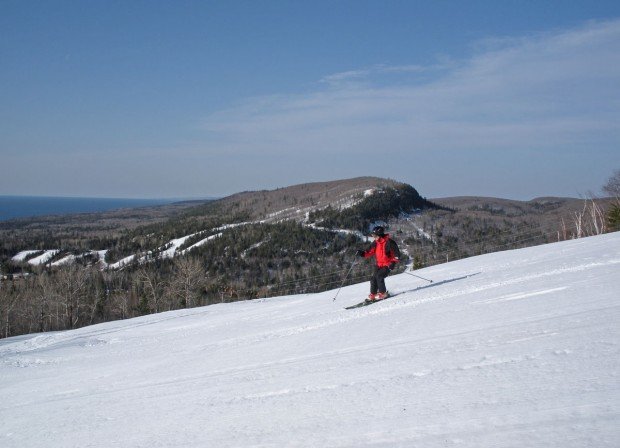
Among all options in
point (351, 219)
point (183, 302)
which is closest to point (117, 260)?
point (351, 219)

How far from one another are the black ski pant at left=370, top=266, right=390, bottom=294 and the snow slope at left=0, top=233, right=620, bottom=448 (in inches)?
27.0

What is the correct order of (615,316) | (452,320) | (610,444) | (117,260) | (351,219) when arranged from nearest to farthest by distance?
(610,444) → (615,316) → (452,320) → (117,260) → (351,219)

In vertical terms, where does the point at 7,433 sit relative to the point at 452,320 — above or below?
below

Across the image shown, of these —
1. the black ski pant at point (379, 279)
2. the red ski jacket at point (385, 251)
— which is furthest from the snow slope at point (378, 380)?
the red ski jacket at point (385, 251)

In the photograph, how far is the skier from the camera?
13.1 m

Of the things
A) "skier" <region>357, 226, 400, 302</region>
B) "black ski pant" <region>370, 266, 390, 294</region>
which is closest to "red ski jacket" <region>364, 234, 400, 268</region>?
"skier" <region>357, 226, 400, 302</region>

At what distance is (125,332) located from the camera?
57.3 feet

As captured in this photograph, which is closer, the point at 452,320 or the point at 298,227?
the point at 452,320

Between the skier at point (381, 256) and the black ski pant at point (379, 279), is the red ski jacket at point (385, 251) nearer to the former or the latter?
the skier at point (381, 256)

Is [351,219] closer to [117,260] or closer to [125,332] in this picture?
[117,260]

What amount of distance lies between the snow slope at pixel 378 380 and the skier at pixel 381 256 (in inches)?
28.8

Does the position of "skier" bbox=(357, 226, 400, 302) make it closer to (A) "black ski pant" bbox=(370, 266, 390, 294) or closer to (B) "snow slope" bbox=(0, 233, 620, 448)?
(A) "black ski pant" bbox=(370, 266, 390, 294)

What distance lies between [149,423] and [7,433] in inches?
94.5

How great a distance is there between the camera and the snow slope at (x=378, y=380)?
440 cm
